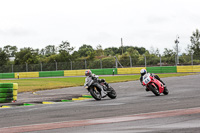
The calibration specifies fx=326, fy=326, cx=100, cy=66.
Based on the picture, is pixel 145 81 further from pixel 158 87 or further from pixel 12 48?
pixel 12 48

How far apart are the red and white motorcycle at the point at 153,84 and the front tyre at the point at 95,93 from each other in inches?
81.1

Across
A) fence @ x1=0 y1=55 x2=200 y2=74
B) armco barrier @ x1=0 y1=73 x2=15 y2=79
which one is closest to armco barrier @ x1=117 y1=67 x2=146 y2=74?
fence @ x1=0 y1=55 x2=200 y2=74

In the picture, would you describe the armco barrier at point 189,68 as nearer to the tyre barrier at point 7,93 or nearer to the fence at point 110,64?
the fence at point 110,64

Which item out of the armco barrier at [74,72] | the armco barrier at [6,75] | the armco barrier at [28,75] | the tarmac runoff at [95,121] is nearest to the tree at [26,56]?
the armco barrier at [6,75]

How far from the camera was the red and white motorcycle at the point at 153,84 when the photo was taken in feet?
45.9

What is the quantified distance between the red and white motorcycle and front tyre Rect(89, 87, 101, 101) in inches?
81.1

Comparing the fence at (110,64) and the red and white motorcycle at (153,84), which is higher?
the fence at (110,64)

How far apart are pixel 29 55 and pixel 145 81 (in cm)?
6812

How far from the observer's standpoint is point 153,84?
46.1 ft

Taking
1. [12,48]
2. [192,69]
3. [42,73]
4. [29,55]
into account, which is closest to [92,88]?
[192,69]

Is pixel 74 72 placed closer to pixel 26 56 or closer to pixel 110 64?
pixel 110 64

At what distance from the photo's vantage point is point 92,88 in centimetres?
1366

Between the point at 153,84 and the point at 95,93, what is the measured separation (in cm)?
254

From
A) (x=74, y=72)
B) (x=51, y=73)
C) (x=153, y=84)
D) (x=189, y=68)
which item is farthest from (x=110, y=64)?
(x=153, y=84)
